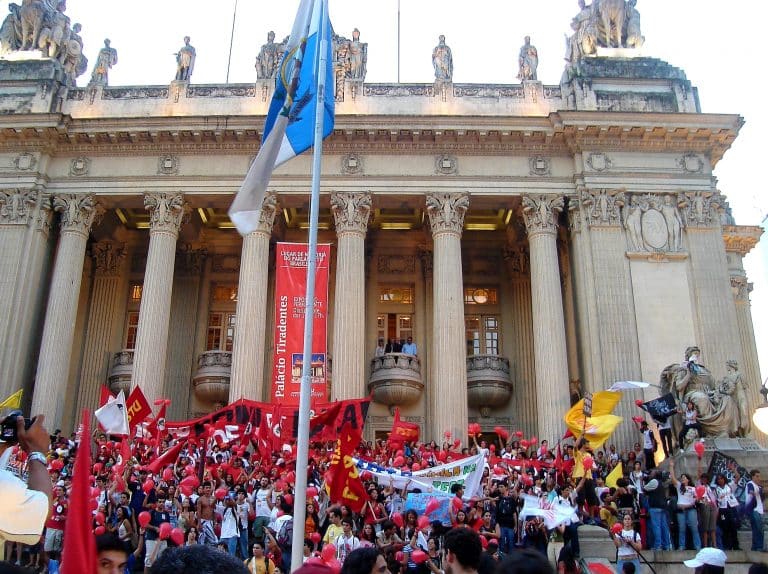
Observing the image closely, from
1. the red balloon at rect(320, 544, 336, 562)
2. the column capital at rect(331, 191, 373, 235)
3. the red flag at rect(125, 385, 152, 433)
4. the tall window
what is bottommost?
the red balloon at rect(320, 544, 336, 562)

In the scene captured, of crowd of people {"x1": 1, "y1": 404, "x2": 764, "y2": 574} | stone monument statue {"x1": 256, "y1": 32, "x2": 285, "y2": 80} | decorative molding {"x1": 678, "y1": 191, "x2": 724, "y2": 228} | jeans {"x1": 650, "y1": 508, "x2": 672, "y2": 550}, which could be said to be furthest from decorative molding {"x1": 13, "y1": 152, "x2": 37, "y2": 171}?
jeans {"x1": 650, "y1": 508, "x2": 672, "y2": 550}

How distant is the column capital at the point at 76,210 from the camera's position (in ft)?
103

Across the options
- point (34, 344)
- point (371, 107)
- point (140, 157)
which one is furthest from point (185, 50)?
point (34, 344)

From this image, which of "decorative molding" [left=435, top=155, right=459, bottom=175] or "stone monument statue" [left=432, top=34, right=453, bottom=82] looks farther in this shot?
"stone monument statue" [left=432, top=34, right=453, bottom=82]

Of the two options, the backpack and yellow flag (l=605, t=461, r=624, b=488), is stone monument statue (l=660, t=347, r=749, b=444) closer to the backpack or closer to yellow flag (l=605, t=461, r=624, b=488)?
yellow flag (l=605, t=461, r=624, b=488)

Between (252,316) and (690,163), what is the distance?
18.6 m

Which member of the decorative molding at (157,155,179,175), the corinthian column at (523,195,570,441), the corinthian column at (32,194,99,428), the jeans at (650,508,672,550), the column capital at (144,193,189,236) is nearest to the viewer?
the jeans at (650,508,672,550)

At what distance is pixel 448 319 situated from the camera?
2923 centimetres

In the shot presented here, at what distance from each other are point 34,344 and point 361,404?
15334 mm

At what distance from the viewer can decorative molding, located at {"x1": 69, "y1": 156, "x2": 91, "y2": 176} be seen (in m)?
32.1

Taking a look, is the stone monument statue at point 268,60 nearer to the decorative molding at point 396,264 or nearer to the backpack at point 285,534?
the decorative molding at point 396,264

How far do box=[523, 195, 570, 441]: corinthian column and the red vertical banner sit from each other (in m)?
8.19

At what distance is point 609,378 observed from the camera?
2808cm

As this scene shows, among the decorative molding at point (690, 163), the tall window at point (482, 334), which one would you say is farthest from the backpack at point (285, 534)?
the decorative molding at point (690, 163)
